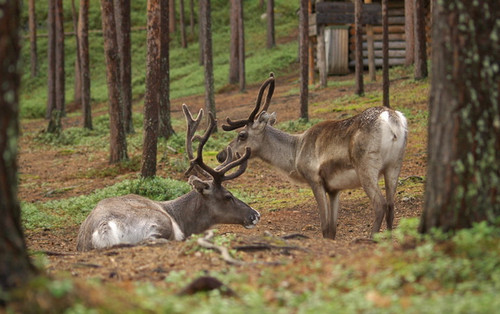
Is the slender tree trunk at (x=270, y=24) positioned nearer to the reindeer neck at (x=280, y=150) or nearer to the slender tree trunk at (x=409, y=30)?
the slender tree trunk at (x=409, y=30)

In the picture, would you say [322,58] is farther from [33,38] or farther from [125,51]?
[33,38]

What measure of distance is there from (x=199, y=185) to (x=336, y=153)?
82.9 inches

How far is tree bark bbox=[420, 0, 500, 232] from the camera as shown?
20.3ft

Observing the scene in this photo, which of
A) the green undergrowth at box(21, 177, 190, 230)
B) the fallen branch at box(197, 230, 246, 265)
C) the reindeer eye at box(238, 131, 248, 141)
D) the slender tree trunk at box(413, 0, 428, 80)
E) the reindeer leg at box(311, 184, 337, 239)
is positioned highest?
the slender tree trunk at box(413, 0, 428, 80)

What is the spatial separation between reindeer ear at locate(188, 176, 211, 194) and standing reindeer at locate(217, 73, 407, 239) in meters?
1.27

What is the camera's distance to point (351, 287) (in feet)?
18.2

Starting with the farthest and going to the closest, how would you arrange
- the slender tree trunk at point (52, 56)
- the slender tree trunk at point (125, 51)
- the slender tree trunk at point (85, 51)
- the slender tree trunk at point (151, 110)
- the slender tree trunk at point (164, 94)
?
1. the slender tree trunk at point (52, 56)
2. the slender tree trunk at point (85, 51)
3. the slender tree trunk at point (125, 51)
4. the slender tree trunk at point (164, 94)
5. the slender tree trunk at point (151, 110)

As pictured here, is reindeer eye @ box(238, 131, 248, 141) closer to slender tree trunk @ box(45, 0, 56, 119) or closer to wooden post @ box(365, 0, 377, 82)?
wooden post @ box(365, 0, 377, 82)

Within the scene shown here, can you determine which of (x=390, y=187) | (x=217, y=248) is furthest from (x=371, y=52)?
(x=217, y=248)

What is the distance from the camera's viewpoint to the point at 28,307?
4637mm

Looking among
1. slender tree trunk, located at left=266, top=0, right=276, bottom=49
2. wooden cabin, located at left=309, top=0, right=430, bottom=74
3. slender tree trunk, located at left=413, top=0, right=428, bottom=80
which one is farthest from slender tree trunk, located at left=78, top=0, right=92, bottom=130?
slender tree trunk, located at left=266, top=0, right=276, bottom=49

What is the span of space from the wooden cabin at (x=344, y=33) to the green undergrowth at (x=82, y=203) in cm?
1890

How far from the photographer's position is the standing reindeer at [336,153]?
10461mm

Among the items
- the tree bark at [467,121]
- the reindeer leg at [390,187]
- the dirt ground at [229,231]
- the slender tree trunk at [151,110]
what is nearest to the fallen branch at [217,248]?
the dirt ground at [229,231]
